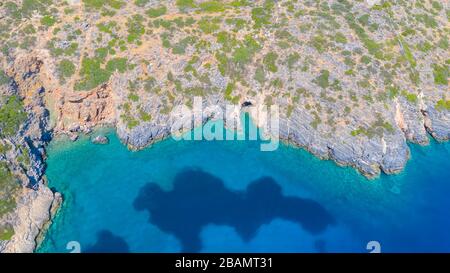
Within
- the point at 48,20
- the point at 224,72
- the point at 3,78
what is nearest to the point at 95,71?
the point at 48,20

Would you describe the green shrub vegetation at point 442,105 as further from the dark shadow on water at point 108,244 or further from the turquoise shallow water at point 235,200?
the dark shadow on water at point 108,244

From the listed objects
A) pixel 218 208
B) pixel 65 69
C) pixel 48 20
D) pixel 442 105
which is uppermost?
pixel 48 20

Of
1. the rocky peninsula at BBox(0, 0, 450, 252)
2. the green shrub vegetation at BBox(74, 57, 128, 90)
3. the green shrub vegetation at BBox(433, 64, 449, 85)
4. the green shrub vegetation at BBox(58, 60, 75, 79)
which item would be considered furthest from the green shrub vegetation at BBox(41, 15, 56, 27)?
the green shrub vegetation at BBox(433, 64, 449, 85)

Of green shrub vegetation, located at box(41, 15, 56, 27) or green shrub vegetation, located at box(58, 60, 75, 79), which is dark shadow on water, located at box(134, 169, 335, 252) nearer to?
green shrub vegetation, located at box(58, 60, 75, 79)

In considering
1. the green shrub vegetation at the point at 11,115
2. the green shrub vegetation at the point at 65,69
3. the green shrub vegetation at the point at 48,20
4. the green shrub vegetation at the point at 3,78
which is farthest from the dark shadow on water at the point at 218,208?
the green shrub vegetation at the point at 48,20

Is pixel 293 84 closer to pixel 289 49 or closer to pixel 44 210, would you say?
pixel 289 49

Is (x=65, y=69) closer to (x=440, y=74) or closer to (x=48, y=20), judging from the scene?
(x=48, y=20)
